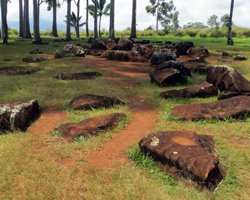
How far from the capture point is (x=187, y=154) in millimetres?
6367

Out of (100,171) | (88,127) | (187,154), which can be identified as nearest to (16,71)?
(88,127)

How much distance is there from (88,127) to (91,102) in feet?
6.19

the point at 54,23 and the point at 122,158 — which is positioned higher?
the point at 54,23

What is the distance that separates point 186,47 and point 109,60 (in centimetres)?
514

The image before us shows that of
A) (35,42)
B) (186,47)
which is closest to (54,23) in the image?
(35,42)

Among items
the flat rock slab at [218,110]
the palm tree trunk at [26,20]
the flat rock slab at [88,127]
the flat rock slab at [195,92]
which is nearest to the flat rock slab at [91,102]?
the flat rock slab at [88,127]

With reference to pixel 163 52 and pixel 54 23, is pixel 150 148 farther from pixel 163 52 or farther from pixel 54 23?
pixel 54 23

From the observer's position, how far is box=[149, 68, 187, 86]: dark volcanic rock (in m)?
13.0

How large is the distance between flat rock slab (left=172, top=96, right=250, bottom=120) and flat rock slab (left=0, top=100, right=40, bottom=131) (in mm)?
3661

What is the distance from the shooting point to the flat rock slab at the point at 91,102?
32.9ft

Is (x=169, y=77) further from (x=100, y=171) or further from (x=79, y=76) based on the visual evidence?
(x=100, y=171)

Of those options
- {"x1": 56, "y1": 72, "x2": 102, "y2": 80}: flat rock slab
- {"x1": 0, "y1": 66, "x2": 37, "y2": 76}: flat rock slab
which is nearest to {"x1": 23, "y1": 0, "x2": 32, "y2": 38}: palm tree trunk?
{"x1": 0, "y1": 66, "x2": 37, "y2": 76}: flat rock slab

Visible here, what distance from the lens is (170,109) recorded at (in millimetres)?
10062

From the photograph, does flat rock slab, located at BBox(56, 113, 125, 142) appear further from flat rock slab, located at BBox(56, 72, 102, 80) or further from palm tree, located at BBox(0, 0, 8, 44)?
palm tree, located at BBox(0, 0, 8, 44)
